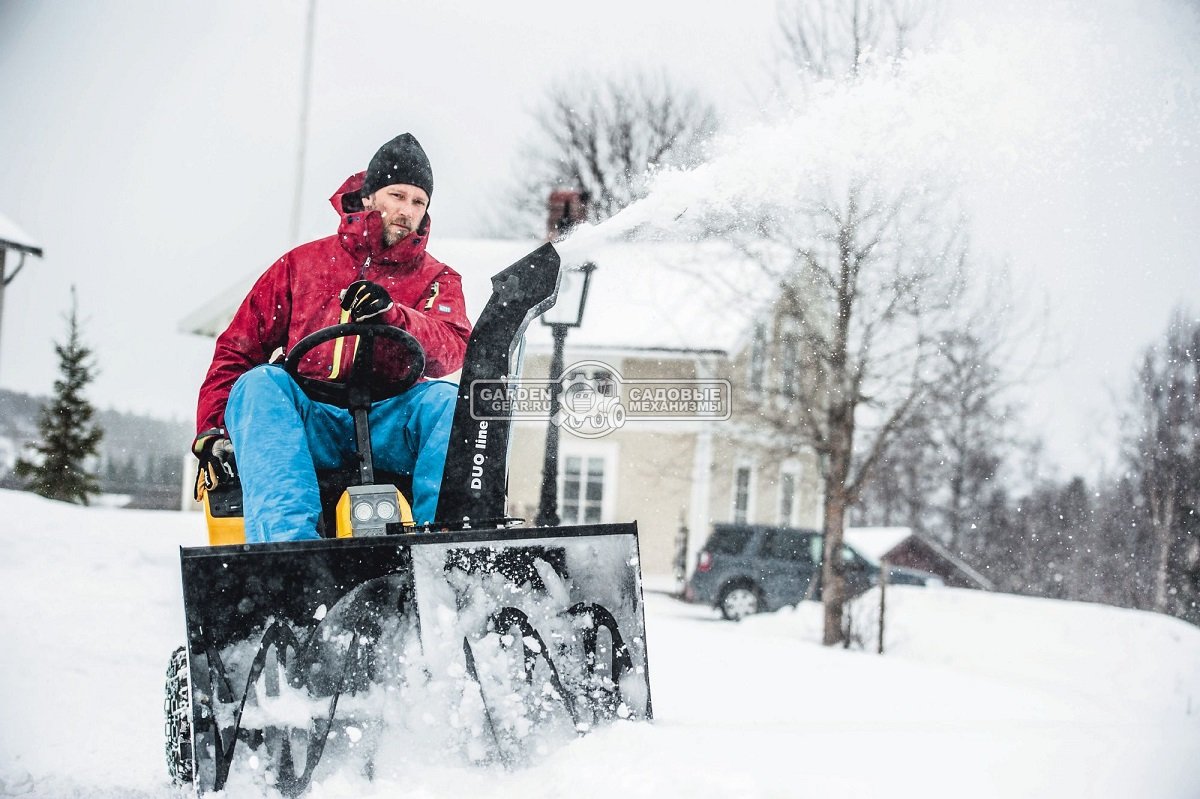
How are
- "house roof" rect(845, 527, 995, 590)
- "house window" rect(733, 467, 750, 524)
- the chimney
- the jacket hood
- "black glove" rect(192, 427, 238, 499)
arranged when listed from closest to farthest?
"black glove" rect(192, 427, 238, 499) → the jacket hood → the chimney → "house window" rect(733, 467, 750, 524) → "house roof" rect(845, 527, 995, 590)

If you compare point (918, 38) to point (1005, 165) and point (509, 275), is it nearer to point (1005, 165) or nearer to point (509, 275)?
point (509, 275)

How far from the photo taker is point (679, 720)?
99.7 inches

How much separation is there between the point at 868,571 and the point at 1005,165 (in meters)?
4.62

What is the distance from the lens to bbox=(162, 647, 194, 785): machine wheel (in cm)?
165

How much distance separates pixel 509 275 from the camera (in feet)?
6.41

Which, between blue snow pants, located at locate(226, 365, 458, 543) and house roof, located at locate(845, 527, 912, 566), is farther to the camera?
house roof, located at locate(845, 527, 912, 566)

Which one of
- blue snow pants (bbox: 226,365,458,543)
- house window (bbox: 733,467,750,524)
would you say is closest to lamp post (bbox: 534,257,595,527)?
blue snow pants (bbox: 226,365,458,543)

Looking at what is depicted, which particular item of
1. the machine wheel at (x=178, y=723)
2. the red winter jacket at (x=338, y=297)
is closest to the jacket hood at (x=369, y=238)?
the red winter jacket at (x=338, y=297)

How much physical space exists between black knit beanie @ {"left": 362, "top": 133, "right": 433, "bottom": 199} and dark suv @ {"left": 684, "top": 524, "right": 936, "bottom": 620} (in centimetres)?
770

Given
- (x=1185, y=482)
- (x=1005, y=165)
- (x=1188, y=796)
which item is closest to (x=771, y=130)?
(x=1188, y=796)

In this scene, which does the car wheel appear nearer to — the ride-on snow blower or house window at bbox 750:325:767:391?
house window at bbox 750:325:767:391

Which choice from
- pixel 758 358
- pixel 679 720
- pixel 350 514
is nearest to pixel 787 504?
pixel 758 358

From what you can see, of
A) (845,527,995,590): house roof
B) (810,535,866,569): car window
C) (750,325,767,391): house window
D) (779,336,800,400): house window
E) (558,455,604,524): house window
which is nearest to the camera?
(779,336,800,400): house window

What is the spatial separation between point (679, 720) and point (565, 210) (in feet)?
12.2
